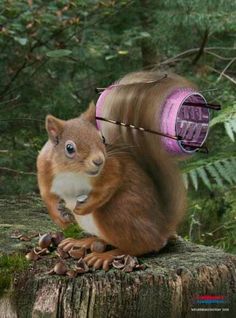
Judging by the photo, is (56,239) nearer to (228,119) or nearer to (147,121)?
(147,121)

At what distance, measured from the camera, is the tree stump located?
1.56 m

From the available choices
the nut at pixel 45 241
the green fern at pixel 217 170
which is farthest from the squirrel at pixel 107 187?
the green fern at pixel 217 170

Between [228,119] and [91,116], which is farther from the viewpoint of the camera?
[228,119]

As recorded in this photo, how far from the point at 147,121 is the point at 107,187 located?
0.19 m

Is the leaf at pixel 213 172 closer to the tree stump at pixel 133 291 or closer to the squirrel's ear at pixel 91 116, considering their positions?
the tree stump at pixel 133 291

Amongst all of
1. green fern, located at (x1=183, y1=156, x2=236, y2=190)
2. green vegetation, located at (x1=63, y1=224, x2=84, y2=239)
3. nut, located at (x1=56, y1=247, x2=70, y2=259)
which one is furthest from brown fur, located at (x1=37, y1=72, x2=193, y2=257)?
green fern, located at (x1=183, y1=156, x2=236, y2=190)

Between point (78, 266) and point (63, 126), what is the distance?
349mm

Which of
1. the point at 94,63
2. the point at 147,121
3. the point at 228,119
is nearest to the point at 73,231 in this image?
the point at 147,121

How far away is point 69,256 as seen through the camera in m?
1.76

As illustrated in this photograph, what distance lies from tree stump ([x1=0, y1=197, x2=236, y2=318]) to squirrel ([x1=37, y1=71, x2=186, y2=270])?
72mm

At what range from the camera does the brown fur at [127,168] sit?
5.34ft

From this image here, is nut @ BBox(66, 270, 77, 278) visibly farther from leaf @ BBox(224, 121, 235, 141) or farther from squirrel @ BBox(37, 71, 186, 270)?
leaf @ BBox(224, 121, 235, 141)

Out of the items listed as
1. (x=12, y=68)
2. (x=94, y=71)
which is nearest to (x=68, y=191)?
(x=12, y=68)

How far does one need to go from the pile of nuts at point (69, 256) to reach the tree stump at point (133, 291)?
0.06ft
